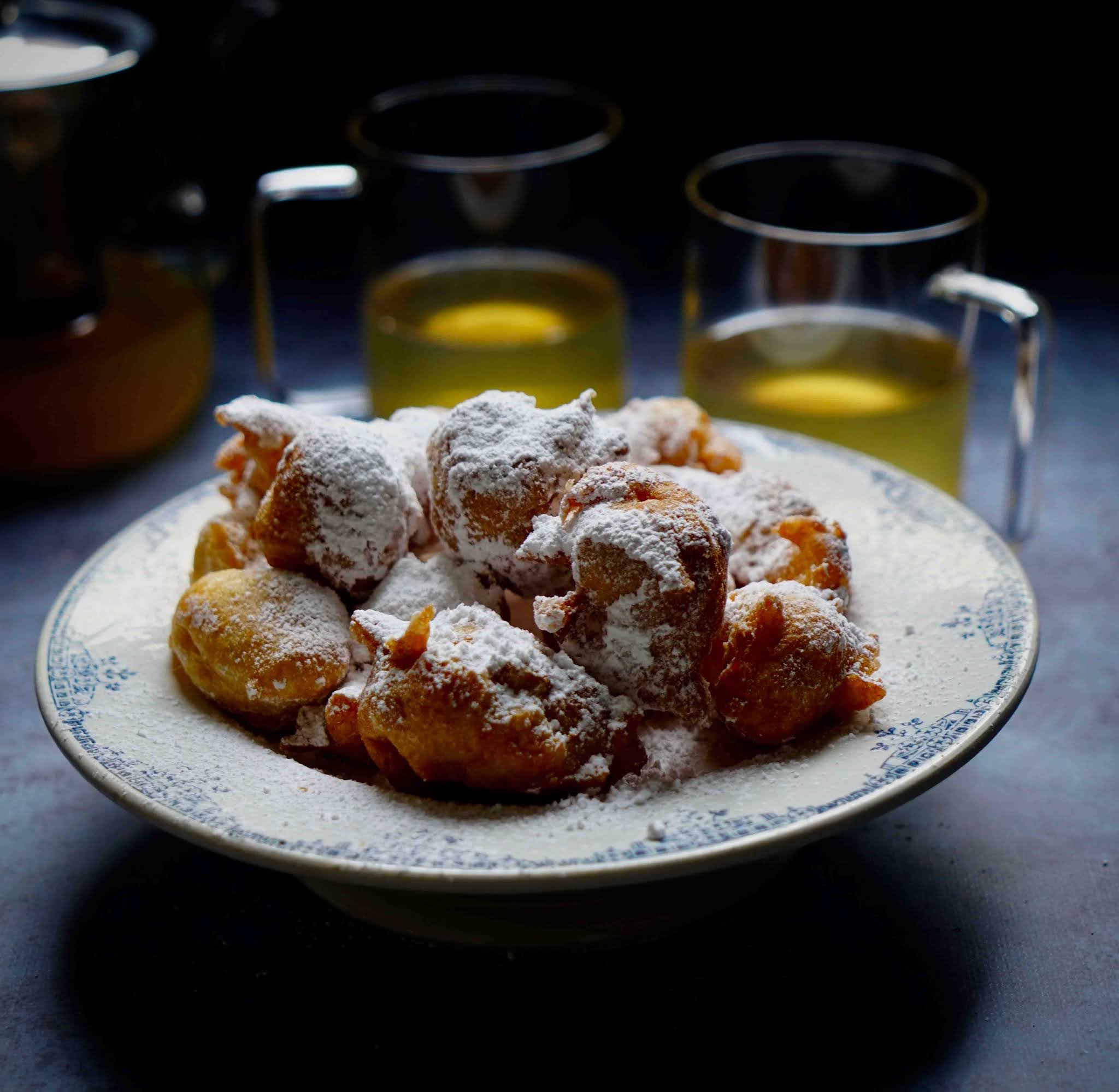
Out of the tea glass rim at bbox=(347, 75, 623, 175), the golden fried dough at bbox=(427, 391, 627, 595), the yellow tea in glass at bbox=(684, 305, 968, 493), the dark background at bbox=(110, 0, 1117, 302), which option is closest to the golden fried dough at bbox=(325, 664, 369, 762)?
the golden fried dough at bbox=(427, 391, 627, 595)

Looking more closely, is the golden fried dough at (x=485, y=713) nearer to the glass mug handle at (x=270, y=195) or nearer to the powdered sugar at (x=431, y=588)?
the powdered sugar at (x=431, y=588)

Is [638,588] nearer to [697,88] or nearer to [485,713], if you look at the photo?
[485,713]

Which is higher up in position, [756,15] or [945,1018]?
[756,15]

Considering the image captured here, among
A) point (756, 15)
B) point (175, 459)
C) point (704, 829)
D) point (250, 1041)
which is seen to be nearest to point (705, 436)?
point (704, 829)

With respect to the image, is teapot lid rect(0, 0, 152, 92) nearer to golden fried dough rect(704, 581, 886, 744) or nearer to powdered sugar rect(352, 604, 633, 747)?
powdered sugar rect(352, 604, 633, 747)

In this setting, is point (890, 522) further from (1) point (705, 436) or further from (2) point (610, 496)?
(2) point (610, 496)

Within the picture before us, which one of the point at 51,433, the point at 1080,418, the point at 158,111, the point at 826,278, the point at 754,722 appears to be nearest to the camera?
the point at 754,722

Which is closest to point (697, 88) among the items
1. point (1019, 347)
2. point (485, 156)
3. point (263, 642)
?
point (485, 156)
